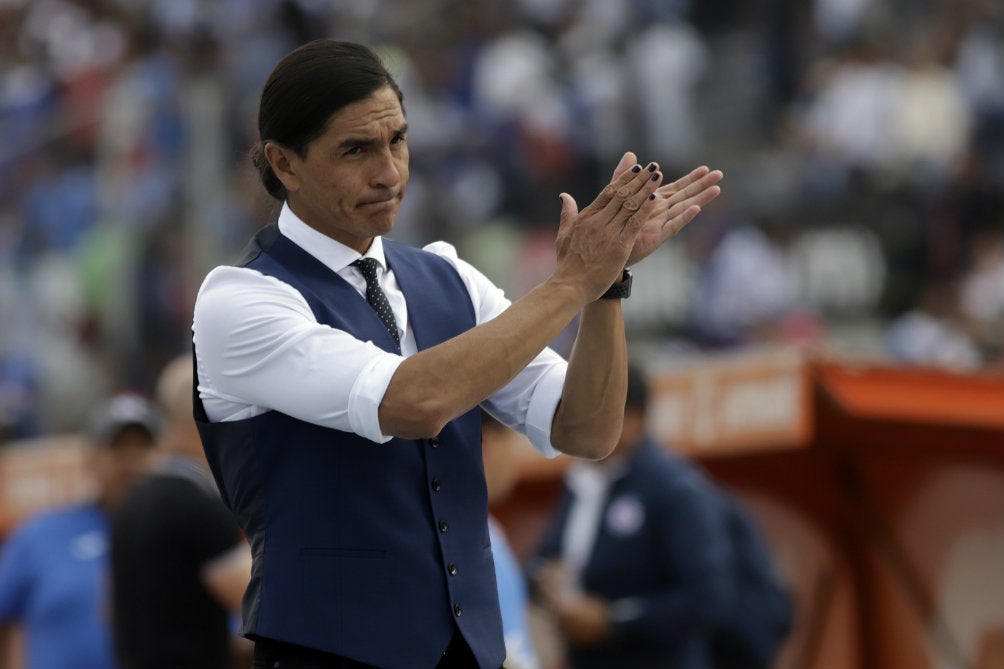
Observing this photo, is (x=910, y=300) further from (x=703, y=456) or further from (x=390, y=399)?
(x=390, y=399)

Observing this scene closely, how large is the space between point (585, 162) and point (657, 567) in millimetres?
6230

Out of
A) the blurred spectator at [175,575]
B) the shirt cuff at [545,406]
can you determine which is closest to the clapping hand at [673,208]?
the shirt cuff at [545,406]

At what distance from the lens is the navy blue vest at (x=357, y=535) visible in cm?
262

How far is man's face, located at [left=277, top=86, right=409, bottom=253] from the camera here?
272 centimetres

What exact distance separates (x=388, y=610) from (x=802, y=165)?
28.6 ft

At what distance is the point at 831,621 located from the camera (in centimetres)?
668

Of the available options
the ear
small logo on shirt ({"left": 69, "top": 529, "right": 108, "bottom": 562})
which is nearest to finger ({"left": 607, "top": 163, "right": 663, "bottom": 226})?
the ear

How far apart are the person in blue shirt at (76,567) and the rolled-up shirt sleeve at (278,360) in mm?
3374

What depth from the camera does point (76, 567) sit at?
617cm

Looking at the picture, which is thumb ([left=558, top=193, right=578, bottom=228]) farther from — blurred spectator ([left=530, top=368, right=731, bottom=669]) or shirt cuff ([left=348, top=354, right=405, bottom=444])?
blurred spectator ([left=530, top=368, right=731, bottom=669])

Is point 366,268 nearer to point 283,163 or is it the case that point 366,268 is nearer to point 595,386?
point 283,163

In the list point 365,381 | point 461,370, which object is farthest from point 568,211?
point 365,381

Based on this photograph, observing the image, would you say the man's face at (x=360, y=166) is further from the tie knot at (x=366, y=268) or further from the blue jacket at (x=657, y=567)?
the blue jacket at (x=657, y=567)

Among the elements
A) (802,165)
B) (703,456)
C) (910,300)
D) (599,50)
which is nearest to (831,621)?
(703,456)
